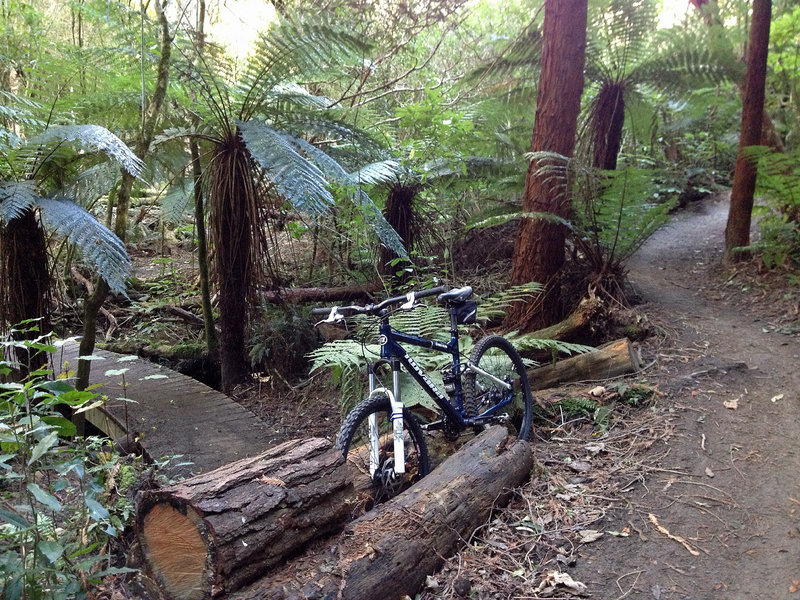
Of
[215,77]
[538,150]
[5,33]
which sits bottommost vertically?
[538,150]

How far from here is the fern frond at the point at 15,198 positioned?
3.02 m

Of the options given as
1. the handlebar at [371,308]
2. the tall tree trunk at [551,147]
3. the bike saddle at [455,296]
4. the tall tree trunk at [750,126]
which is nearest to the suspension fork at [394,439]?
the handlebar at [371,308]

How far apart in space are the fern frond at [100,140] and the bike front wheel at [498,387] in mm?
2125

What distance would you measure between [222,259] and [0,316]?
154cm

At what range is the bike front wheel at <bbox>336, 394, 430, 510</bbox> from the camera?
8.55 feet

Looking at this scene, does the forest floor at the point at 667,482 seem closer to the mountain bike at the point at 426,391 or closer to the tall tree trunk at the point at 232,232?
the mountain bike at the point at 426,391

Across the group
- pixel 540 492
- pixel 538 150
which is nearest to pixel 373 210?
pixel 538 150

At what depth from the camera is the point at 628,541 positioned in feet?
8.30

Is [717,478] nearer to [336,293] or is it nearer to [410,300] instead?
[410,300]

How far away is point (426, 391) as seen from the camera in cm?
309

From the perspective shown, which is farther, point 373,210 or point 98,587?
point 373,210

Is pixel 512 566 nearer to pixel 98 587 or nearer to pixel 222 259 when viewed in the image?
pixel 98 587

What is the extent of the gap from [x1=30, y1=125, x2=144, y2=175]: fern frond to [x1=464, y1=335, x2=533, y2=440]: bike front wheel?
6.97 ft

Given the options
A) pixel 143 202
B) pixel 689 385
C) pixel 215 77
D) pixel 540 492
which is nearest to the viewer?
pixel 540 492
